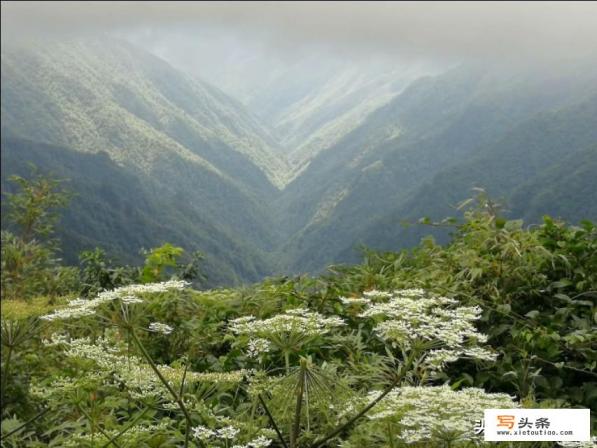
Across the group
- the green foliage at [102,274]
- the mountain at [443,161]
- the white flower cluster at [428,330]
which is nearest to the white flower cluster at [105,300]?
the white flower cluster at [428,330]

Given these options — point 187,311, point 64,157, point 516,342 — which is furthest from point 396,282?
point 64,157

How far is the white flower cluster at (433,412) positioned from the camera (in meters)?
1.94

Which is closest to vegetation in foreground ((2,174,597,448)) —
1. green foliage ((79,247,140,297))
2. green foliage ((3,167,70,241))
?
green foliage ((79,247,140,297))

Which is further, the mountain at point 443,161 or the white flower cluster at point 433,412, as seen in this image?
the mountain at point 443,161

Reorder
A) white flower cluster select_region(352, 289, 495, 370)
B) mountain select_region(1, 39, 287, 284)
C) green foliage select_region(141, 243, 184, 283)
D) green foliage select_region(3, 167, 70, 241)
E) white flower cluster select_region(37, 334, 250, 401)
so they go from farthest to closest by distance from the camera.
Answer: mountain select_region(1, 39, 287, 284)
green foliage select_region(3, 167, 70, 241)
green foliage select_region(141, 243, 184, 283)
white flower cluster select_region(37, 334, 250, 401)
white flower cluster select_region(352, 289, 495, 370)

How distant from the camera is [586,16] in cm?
395

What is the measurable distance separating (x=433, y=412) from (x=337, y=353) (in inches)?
65.8

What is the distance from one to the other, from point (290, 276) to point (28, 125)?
20742cm

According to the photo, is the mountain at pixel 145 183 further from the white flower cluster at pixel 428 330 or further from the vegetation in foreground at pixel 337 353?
the white flower cluster at pixel 428 330

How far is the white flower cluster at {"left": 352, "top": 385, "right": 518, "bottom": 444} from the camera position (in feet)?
6.36

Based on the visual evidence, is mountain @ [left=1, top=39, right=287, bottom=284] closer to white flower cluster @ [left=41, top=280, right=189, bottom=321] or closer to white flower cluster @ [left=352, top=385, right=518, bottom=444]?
white flower cluster @ [left=41, top=280, right=189, bottom=321]

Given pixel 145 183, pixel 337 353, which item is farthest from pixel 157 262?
pixel 145 183

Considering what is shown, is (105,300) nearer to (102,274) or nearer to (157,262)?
(157,262)

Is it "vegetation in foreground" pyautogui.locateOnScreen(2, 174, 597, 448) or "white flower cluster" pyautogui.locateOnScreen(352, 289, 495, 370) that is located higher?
"white flower cluster" pyautogui.locateOnScreen(352, 289, 495, 370)
